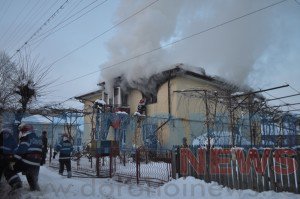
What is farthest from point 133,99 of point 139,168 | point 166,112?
point 139,168

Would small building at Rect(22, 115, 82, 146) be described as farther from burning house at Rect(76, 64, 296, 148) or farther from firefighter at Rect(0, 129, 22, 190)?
firefighter at Rect(0, 129, 22, 190)

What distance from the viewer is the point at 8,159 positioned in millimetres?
8766

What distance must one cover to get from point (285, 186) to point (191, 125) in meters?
14.8

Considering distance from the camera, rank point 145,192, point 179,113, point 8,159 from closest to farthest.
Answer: point 8,159 < point 145,192 < point 179,113

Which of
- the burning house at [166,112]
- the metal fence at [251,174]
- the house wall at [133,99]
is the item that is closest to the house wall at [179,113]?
the burning house at [166,112]

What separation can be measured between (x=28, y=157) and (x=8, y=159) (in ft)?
1.62

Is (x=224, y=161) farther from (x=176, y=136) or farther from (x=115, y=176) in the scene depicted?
(x=176, y=136)

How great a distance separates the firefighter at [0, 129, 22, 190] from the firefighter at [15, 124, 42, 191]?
0.18 m

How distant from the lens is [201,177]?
33.7ft

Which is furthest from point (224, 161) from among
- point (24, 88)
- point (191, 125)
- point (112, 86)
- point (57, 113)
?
point (112, 86)

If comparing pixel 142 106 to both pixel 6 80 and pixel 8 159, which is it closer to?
pixel 6 80

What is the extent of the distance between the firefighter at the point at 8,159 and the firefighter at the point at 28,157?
176 millimetres

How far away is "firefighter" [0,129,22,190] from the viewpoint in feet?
27.6

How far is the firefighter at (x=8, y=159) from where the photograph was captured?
8406mm
